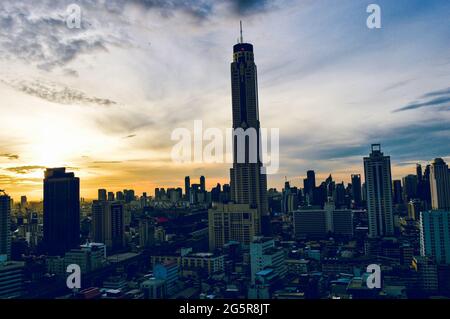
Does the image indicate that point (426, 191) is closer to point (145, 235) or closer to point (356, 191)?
point (356, 191)

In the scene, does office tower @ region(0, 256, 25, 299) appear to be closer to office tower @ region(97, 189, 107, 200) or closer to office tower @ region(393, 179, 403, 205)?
office tower @ region(97, 189, 107, 200)

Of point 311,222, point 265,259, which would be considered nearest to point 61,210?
point 265,259

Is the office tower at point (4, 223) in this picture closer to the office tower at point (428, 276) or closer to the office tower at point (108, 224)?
the office tower at point (108, 224)

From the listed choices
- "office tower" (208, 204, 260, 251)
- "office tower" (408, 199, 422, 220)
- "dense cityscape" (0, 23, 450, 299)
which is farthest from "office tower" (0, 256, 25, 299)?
"office tower" (408, 199, 422, 220)

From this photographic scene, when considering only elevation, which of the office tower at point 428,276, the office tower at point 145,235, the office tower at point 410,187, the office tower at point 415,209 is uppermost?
the office tower at point 410,187

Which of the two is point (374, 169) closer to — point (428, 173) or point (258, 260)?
point (428, 173)

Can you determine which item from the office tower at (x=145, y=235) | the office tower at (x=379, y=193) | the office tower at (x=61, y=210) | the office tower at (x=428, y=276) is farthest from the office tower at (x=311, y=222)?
the office tower at (x=61, y=210)
